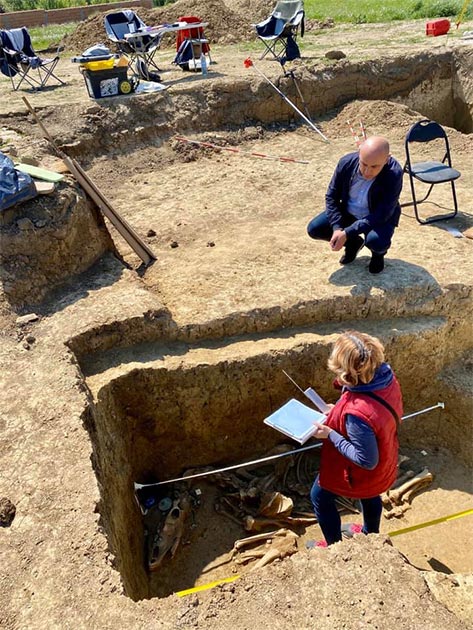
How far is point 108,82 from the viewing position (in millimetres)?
10242

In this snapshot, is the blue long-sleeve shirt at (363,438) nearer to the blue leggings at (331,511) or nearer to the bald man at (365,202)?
the blue leggings at (331,511)

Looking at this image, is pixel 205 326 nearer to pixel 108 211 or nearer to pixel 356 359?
pixel 108 211

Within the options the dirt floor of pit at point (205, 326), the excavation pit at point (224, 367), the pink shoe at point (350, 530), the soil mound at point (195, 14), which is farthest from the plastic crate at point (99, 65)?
the pink shoe at point (350, 530)

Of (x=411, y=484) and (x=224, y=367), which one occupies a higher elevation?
(x=224, y=367)

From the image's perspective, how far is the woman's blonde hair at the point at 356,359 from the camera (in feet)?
9.96

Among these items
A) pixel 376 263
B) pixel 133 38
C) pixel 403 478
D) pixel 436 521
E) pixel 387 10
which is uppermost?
pixel 133 38

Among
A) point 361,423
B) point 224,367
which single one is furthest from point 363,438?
point 224,367

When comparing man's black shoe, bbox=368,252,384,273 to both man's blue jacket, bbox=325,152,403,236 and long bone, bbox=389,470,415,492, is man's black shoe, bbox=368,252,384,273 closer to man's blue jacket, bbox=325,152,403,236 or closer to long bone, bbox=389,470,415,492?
man's blue jacket, bbox=325,152,403,236

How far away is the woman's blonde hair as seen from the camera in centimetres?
304

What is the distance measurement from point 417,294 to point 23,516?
4.18m

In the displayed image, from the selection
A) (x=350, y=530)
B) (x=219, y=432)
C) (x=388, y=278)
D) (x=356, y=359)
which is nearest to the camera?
(x=356, y=359)

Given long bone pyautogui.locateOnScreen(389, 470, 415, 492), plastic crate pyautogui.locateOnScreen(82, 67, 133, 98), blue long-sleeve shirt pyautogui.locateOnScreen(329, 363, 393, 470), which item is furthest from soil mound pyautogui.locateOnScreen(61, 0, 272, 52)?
blue long-sleeve shirt pyautogui.locateOnScreen(329, 363, 393, 470)

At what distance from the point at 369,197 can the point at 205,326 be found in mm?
2091

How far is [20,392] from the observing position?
14.2 ft
